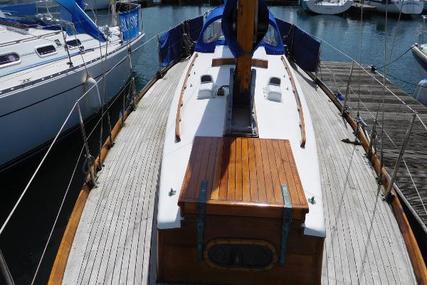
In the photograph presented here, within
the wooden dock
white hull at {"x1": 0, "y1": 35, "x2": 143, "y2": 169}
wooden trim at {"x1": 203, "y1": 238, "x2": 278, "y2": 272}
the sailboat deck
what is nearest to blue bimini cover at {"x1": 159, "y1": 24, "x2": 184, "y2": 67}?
white hull at {"x1": 0, "y1": 35, "x2": 143, "y2": 169}

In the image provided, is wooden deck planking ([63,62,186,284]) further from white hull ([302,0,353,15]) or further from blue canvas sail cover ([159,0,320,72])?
white hull ([302,0,353,15])

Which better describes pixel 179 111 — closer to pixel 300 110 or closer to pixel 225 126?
pixel 225 126

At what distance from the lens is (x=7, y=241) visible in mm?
6793

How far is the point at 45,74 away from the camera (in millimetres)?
8680

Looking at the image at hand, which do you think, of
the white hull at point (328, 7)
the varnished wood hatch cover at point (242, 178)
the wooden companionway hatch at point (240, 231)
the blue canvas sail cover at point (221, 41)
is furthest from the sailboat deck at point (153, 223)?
the white hull at point (328, 7)

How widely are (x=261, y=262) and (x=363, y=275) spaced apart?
53.3 inches

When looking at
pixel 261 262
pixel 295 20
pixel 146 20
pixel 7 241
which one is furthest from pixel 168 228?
pixel 295 20

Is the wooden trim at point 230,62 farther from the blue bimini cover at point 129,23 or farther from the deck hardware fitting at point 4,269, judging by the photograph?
the blue bimini cover at point 129,23

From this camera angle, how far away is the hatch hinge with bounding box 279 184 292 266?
3502mm

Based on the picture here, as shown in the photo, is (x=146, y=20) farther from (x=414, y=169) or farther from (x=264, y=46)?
(x=414, y=169)

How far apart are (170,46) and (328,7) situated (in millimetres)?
29916

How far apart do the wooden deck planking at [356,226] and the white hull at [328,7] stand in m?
34.0

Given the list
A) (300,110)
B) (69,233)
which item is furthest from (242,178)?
(300,110)

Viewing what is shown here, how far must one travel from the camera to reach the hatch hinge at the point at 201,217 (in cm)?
354
